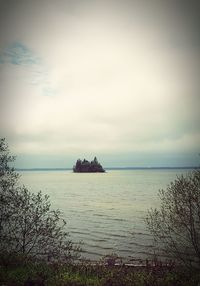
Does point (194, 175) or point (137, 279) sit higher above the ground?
point (194, 175)

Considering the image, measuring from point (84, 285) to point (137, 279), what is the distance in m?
2.44

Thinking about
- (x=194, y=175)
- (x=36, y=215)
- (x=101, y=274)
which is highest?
(x=194, y=175)

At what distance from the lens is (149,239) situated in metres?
26.8

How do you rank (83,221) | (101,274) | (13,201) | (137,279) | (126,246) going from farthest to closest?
(83,221) → (126,246) → (13,201) → (101,274) → (137,279)

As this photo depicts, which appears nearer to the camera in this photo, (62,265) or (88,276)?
(88,276)

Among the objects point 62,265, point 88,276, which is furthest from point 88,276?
point 62,265

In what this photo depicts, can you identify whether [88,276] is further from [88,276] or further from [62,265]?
[62,265]

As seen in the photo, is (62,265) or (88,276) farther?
(62,265)

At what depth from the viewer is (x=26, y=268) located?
44.6 feet

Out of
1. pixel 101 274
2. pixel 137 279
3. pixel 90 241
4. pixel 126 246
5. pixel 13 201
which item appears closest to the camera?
pixel 137 279

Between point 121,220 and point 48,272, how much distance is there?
24.3 metres

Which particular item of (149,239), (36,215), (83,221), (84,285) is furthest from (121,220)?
(84,285)

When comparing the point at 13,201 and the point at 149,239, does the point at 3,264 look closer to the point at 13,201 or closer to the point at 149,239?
the point at 13,201

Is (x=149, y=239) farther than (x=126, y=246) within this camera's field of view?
Yes
